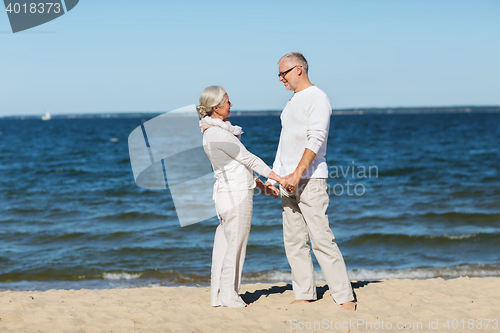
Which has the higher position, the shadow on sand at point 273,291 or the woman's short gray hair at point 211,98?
the woman's short gray hair at point 211,98

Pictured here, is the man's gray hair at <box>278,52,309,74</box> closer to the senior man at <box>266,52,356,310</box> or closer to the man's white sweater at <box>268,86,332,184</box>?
the senior man at <box>266,52,356,310</box>

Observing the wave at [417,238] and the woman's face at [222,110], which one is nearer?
the woman's face at [222,110]

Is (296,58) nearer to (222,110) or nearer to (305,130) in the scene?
(305,130)

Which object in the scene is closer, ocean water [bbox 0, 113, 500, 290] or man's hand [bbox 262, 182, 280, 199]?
man's hand [bbox 262, 182, 280, 199]

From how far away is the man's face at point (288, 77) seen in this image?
12.5 ft

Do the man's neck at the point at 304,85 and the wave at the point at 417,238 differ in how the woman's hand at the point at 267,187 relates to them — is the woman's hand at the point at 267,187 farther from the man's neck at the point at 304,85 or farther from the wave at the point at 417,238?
the wave at the point at 417,238

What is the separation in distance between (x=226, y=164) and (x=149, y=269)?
13.2ft

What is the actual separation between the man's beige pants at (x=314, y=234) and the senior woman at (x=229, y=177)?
0.25 m

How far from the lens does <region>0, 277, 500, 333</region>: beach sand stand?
11.6 feet

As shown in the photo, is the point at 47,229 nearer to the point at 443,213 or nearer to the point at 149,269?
the point at 149,269

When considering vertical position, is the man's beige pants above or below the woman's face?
below

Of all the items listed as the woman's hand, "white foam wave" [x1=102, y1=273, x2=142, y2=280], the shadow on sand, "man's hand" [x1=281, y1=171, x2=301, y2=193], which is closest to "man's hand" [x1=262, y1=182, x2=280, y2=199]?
the woman's hand

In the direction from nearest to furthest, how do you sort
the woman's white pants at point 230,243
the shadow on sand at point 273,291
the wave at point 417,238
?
the woman's white pants at point 230,243 < the shadow on sand at point 273,291 < the wave at point 417,238

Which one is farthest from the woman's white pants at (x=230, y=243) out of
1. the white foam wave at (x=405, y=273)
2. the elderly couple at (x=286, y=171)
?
the white foam wave at (x=405, y=273)
